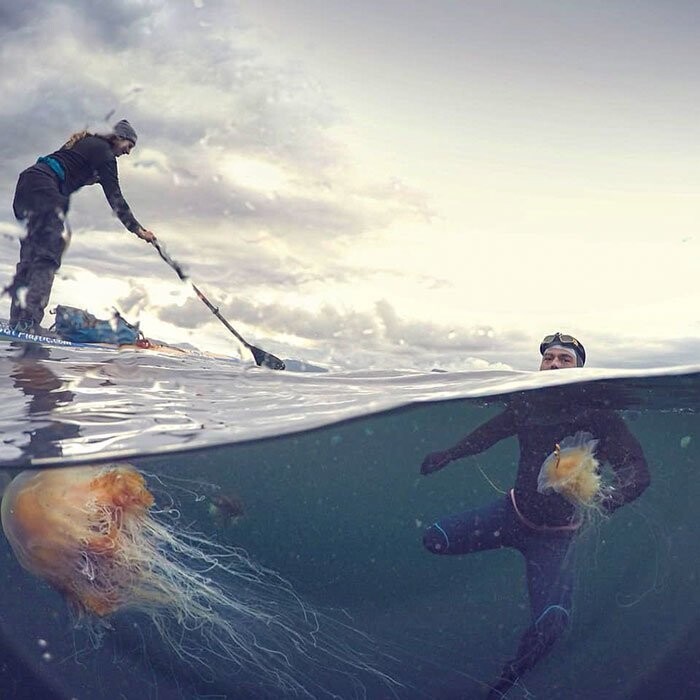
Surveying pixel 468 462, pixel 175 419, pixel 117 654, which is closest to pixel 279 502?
pixel 468 462

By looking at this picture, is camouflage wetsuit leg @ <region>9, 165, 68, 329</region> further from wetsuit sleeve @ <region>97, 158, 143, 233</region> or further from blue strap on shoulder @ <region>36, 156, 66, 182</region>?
wetsuit sleeve @ <region>97, 158, 143, 233</region>

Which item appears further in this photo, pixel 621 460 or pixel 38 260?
pixel 38 260

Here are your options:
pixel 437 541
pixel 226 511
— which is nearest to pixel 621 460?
pixel 437 541

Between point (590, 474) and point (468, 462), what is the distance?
69.0ft

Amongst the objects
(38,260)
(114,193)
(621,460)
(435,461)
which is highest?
(114,193)

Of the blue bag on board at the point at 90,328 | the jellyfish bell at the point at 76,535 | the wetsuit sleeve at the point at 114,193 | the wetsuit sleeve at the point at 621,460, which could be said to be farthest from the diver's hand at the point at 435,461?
the wetsuit sleeve at the point at 114,193

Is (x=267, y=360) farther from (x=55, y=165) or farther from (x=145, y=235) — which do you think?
(x=55, y=165)

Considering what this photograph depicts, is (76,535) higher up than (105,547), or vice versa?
(76,535)

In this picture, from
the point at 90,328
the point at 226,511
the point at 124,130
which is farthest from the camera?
the point at 90,328

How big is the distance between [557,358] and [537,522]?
225cm

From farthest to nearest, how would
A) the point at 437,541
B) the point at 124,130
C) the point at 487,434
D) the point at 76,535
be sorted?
the point at 124,130, the point at 487,434, the point at 437,541, the point at 76,535

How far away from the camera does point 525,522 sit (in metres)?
6.50

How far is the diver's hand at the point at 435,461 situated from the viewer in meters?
6.46

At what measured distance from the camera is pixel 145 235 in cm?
920
